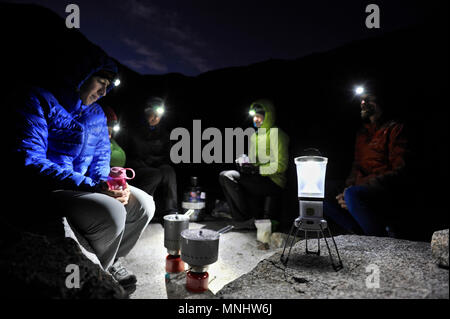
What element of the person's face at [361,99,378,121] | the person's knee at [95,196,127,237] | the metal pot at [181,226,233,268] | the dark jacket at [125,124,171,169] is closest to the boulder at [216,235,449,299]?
the metal pot at [181,226,233,268]

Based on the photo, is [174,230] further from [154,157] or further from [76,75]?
[154,157]

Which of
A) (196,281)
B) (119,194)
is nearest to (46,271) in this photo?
(119,194)

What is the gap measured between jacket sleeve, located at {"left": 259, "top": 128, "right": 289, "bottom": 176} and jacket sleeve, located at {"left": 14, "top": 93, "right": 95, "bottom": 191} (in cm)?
297

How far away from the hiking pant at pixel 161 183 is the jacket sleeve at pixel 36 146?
2.48 metres

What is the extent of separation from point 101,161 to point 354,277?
7.73 ft

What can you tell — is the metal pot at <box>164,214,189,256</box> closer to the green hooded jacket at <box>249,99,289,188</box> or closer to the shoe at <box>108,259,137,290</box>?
the shoe at <box>108,259,137,290</box>

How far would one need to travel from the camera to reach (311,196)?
1.98 metres

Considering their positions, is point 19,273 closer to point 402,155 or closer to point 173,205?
point 173,205

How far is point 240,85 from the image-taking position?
6.34 metres

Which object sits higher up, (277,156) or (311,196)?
(277,156)

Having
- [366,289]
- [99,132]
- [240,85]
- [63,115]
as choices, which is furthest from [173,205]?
[240,85]

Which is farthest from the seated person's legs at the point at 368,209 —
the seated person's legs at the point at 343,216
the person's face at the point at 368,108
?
the person's face at the point at 368,108

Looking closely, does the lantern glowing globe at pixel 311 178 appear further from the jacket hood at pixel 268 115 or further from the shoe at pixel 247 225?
the jacket hood at pixel 268 115

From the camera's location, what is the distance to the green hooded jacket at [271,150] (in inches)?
156
